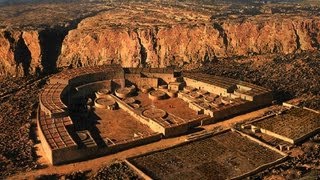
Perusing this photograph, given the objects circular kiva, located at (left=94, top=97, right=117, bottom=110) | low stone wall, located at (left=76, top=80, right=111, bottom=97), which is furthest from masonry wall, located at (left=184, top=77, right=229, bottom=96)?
circular kiva, located at (left=94, top=97, right=117, bottom=110)

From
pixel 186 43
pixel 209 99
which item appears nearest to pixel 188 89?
pixel 209 99

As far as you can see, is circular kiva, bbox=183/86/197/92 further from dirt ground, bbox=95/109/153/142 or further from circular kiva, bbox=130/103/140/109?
dirt ground, bbox=95/109/153/142

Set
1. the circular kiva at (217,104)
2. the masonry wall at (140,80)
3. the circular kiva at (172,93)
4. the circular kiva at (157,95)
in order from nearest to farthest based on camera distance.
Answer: the circular kiva at (217,104) < the circular kiva at (157,95) < the circular kiva at (172,93) < the masonry wall at (140,80)

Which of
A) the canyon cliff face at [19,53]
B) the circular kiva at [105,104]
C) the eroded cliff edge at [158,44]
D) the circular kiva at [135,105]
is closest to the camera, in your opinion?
the circular kiva at [135,105]

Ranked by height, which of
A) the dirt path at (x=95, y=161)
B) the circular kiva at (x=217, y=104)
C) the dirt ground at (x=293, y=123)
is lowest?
the dirt path at (x=95, y=161)

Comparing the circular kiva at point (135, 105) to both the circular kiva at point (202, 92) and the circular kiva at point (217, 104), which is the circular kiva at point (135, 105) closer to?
the circular kiva at point (202, 92)

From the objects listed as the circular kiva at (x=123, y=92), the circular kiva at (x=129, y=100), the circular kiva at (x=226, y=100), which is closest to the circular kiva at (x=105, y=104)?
the circular kiva at (x=129, y=100)

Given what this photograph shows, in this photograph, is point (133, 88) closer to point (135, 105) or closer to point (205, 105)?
point (135, 105)
